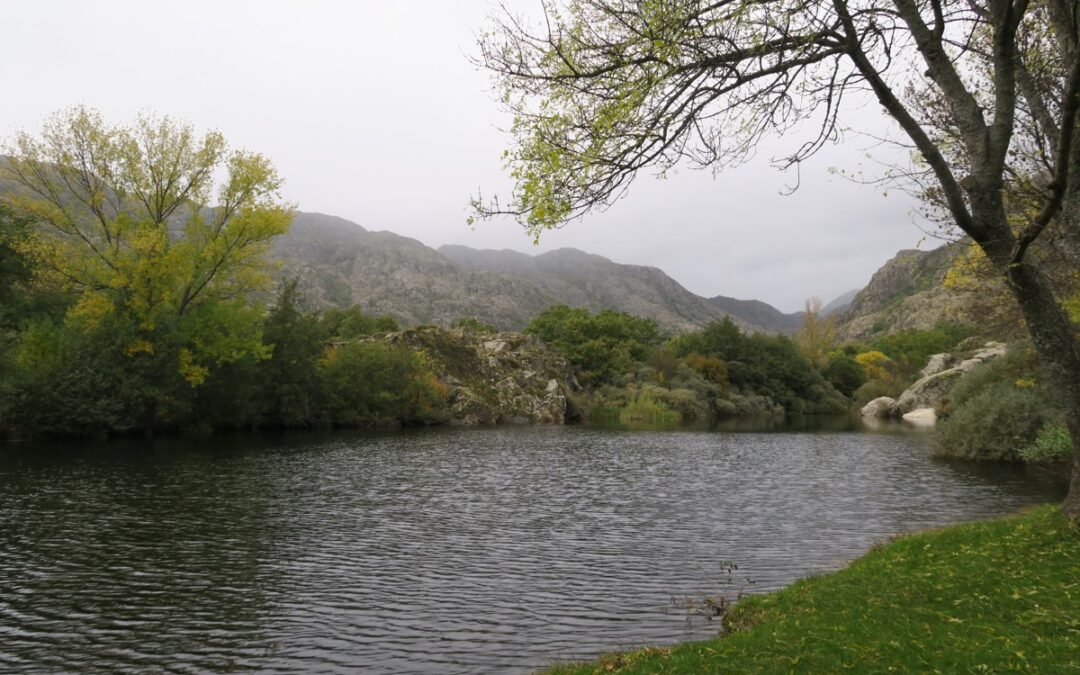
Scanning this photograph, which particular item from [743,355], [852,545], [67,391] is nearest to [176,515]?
[852,545]

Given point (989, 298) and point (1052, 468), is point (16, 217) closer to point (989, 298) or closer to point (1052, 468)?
point (989, 298)

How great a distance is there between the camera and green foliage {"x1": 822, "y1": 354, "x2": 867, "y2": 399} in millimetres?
118812

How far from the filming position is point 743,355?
108 metres

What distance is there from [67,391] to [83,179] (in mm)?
14430

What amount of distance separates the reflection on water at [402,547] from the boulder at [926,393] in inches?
2212

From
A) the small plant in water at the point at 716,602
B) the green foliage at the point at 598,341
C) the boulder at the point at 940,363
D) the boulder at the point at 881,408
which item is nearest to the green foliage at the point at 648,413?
the green foliage at the point at 598,341

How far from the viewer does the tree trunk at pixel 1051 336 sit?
10430 mm

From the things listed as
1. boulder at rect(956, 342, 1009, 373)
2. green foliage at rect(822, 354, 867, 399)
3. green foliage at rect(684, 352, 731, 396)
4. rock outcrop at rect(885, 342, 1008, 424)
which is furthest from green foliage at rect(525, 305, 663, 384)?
boulder at rect(956, 342, 1009, 373)

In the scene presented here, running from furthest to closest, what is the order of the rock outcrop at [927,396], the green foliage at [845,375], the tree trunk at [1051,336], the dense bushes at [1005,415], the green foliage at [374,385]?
the green foliage at [845,375]
the rock outcrop at [927,396]
the green foliage at [374,385]
the dense bushes at [1005,415]
the tree trunk at [1051,336]

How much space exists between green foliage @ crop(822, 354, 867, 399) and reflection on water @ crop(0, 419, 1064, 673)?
8996cm

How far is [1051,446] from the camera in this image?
26.8 m

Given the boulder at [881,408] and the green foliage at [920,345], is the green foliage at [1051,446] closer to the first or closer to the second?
the boulder at [881,408]

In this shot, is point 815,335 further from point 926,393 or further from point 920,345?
point 926,393

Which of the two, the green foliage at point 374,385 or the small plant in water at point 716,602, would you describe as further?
the green foliage at point 374,385
